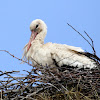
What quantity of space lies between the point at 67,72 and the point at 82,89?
345 mm

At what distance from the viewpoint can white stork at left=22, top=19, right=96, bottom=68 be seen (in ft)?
20.9

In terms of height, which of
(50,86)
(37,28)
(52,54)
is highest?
(37,28)

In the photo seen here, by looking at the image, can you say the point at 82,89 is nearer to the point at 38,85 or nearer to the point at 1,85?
the point at 38,85

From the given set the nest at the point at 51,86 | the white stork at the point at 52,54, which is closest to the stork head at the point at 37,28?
the white stork at the point at 52,54

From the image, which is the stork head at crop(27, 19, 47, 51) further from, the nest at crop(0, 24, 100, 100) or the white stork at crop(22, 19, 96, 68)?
the nest at crop(0, 24, 100, 100)

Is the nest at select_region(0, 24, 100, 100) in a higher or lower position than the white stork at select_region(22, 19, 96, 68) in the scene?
lower

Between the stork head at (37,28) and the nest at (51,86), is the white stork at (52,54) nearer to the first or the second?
the stork head at (37,28)

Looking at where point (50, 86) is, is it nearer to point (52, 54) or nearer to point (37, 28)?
point (52, 54)

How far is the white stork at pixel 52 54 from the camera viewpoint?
6.38 meters

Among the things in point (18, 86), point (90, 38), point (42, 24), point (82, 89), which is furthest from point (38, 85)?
point (42, 24)

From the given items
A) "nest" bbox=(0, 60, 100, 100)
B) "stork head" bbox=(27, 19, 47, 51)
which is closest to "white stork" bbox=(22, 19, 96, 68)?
"stork head" bbox=(27, 19, 47, 51)

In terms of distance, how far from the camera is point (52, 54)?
6516 mm

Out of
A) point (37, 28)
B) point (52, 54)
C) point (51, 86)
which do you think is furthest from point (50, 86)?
point (37, 28)

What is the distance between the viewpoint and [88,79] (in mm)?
5203
